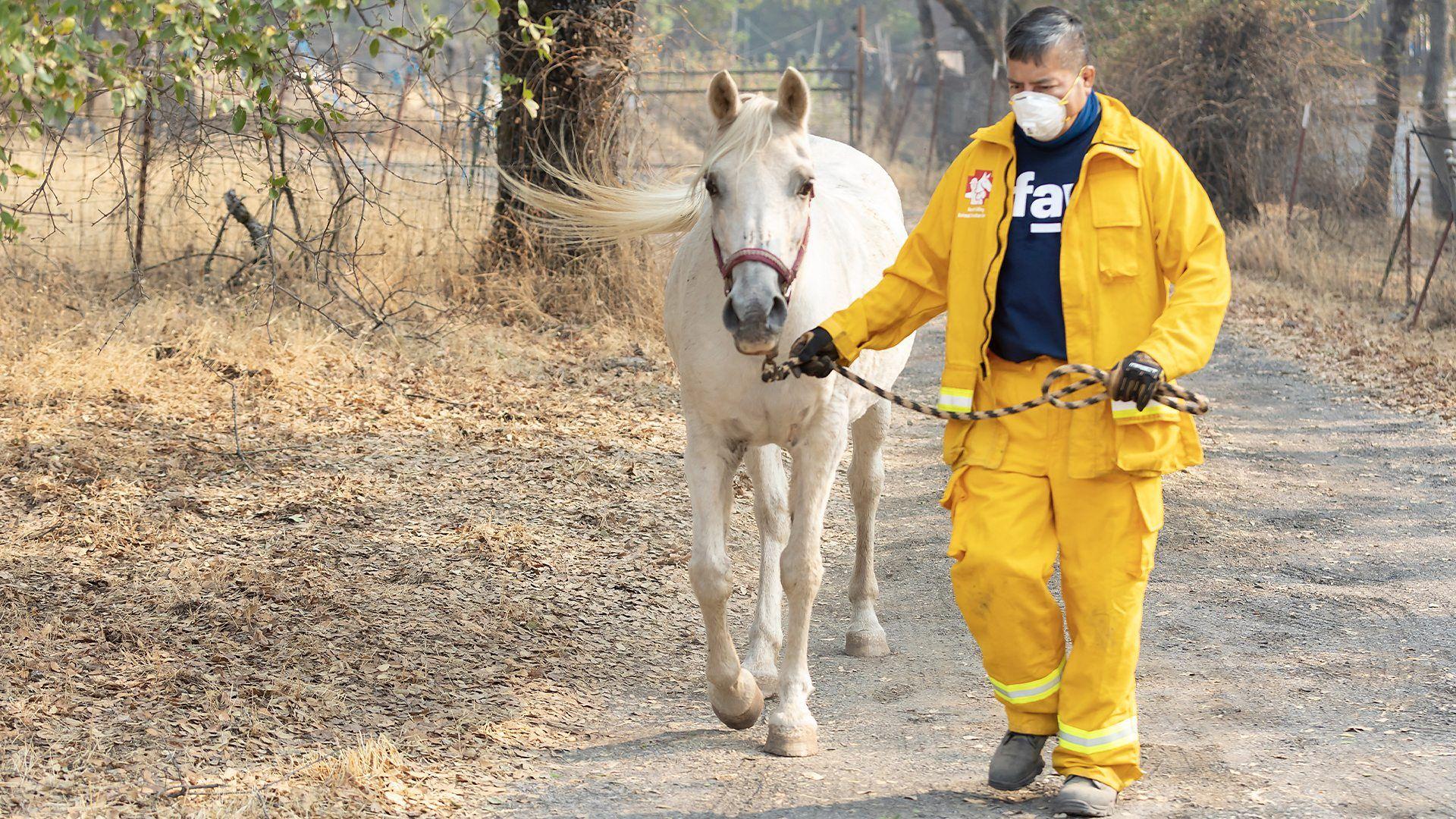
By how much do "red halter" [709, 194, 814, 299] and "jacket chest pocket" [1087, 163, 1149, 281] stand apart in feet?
2.53

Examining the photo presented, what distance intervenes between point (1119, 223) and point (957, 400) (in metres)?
0.59

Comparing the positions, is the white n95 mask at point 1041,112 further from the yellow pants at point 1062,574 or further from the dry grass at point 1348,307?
the dry grass at point 1348,307

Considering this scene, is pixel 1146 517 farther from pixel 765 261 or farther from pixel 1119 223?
pixel 765 261

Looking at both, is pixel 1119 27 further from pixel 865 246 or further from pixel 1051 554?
pixel 1051 554

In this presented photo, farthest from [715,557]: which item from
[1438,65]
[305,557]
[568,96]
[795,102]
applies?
[1438,65]

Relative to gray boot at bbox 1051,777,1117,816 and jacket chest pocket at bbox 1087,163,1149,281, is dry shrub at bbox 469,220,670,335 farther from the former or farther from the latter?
gray boot at bbox 1051,777,1117,816

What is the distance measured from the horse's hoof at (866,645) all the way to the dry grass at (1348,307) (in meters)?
4.94

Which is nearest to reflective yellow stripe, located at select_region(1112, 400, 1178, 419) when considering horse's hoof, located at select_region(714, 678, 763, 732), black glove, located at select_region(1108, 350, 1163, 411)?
black glove, located at select_region(1108, 350, 1163, 411)

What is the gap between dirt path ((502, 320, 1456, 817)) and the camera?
11.3 feet

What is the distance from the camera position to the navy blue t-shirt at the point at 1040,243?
129 inches

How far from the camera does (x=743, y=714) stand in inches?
152

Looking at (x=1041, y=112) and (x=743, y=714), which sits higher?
(x=1041, y=112)

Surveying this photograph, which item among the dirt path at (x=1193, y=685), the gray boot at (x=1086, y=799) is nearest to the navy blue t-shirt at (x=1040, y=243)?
the gray boot at (x=1086, y=799)

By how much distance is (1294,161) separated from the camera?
580 inches
